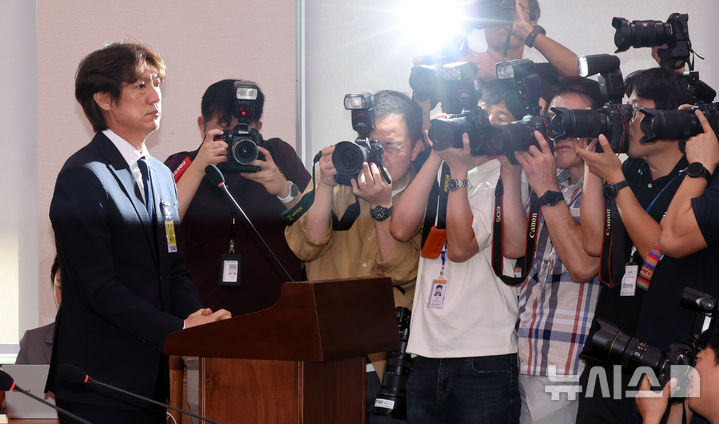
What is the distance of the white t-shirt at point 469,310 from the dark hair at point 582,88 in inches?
15.7

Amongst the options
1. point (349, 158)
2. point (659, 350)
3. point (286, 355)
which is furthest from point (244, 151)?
point (659, 350)

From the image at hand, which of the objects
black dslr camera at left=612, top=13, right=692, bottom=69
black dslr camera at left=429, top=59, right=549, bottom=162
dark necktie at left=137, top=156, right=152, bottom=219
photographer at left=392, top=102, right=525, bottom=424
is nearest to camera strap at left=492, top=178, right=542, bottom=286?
photographer at left=392, top=102, right=525, bottom=424

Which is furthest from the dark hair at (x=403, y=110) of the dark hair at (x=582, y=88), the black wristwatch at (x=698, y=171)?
the black wristwatch at (x=698, y=171)

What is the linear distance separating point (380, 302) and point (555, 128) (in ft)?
2.32

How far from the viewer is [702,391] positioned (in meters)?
1.68

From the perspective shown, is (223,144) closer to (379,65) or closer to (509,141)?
(509,141)

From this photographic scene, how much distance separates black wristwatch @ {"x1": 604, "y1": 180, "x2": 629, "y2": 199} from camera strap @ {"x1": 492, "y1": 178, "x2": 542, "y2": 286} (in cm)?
20

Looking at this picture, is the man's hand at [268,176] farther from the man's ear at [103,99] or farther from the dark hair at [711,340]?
the dark hair at [711,340]

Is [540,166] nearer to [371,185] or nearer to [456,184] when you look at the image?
[456,184]

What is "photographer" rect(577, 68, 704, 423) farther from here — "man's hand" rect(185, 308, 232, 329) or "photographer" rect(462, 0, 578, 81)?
"man's hand" rect(185, 308, 232, 329)

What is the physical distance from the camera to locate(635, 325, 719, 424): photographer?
1.67 meters

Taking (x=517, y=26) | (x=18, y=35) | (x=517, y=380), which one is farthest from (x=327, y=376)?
(x=18, y=35)

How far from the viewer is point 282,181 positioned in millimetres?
2725

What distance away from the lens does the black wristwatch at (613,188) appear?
2.08 m
